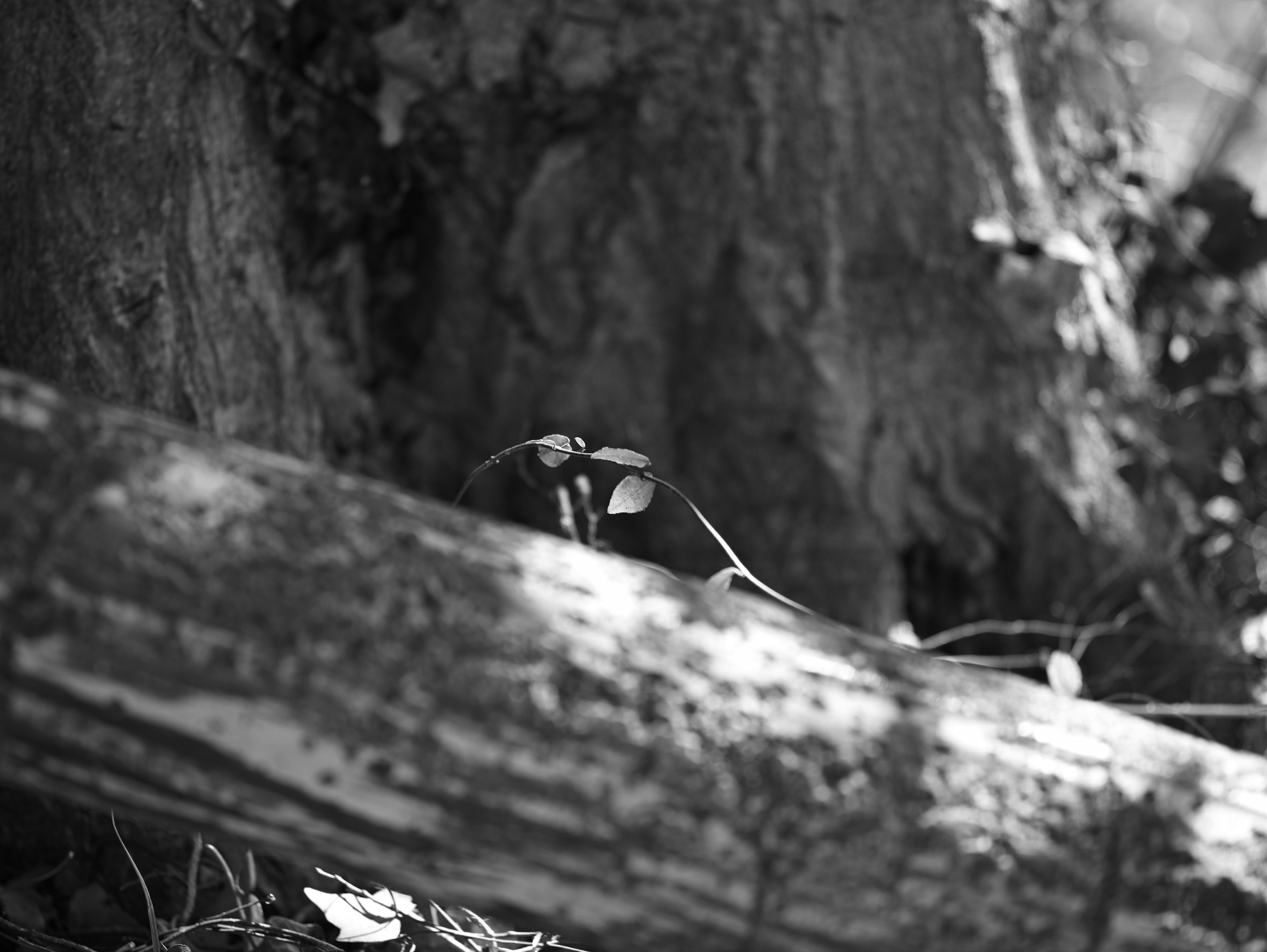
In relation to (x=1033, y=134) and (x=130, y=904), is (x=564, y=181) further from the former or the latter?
(x=130, y=904)

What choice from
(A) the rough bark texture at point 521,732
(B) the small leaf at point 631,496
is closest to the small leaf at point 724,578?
(B) the small leaf at point 631,496

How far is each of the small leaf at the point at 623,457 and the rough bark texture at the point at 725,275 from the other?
0.70 m

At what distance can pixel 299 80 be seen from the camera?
6.16 feet

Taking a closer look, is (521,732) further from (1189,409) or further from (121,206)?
(1189,409)

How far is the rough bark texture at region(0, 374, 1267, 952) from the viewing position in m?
0.85

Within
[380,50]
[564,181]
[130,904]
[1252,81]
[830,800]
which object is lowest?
[130,904]

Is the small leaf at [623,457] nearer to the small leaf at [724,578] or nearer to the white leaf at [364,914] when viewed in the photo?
the small leaf at [724,578]

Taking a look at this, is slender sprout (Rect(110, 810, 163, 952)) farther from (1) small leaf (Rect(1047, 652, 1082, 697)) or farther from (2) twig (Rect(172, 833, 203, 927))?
(1) small leaf (Rect(1047, 652, 1082, 697))

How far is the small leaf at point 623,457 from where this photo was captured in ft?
4.54

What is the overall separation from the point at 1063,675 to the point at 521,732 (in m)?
1.13

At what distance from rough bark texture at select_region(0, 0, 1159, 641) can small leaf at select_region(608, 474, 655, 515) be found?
0.68m

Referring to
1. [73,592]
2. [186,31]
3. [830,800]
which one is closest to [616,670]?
[830,800]

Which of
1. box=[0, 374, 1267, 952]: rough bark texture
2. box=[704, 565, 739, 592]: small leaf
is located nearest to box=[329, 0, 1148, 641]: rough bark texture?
box=[704, 565, 739, 592]: small leaf

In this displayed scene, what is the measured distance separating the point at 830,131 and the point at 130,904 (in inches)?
67.6
